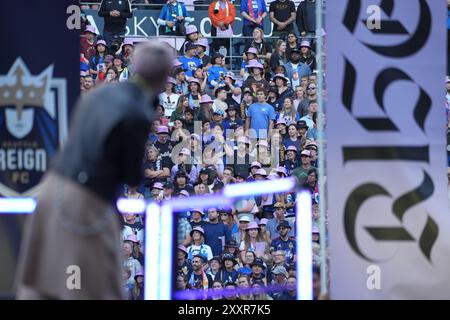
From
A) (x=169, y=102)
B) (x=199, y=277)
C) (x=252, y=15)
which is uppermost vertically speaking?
(x=252, y=15)

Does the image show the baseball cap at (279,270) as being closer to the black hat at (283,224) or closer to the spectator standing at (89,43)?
the black hat at (283,224)

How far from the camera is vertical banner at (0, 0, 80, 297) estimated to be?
5863 millimetres

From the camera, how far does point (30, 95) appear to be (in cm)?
594

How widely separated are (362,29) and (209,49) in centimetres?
1096

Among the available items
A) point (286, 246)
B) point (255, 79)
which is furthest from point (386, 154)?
point (255, 79)

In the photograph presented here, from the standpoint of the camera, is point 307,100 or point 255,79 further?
point 255,79

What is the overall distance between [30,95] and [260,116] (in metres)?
9.34

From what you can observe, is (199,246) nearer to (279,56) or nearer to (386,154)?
(279,56)

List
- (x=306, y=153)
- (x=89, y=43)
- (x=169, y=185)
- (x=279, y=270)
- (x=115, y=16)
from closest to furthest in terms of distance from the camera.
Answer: (x=279, y=270) → (x=169, y=185) → (x=306, y=153) → (x=89, y=43) → (x=115, y=16)

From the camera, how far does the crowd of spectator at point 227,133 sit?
12.7 m

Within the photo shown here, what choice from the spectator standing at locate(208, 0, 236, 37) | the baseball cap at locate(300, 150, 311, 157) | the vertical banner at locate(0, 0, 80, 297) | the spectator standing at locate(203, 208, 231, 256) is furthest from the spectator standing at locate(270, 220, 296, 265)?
the vertical banner at locate(0, 0, 80, 297)

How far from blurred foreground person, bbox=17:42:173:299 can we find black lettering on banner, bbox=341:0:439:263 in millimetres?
1798

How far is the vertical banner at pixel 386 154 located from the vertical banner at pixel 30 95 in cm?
140
